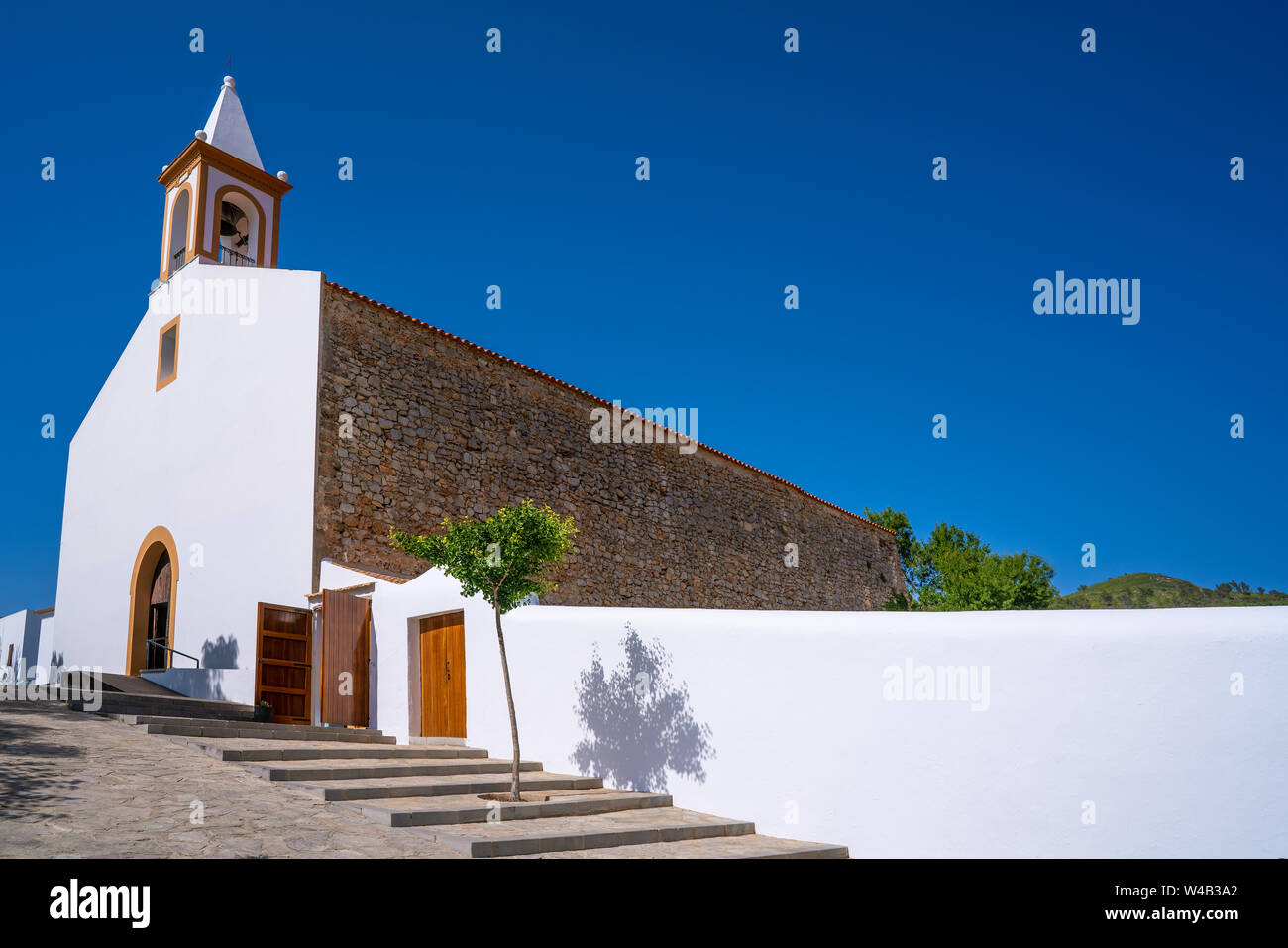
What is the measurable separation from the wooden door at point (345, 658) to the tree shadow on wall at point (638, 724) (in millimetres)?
3655

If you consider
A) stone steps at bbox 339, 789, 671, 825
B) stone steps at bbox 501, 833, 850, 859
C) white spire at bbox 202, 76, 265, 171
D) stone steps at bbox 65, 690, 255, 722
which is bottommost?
stone steps at bbox 501, 833, 850, 859

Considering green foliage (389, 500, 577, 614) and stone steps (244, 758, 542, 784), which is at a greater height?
green foliage (389, 500, 577, 614)

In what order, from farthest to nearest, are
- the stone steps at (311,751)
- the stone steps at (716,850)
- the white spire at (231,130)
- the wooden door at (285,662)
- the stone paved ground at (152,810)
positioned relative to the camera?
the white spire at (231,130) < the wooden door at (285,662) < the stone steps at (311,751) < the stone steps at (716,850) < the stone paved ground at (152,810)

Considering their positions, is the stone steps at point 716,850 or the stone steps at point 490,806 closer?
the stone steps at point 716,850

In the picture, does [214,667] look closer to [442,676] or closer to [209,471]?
[209,471]

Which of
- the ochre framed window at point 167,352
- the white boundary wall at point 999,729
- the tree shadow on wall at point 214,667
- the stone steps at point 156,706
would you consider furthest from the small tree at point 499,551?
the ochre framed window at point 167,352

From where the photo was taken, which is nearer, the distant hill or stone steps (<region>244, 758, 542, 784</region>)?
stone steps (<region>244, 758, 542, 784</region>)

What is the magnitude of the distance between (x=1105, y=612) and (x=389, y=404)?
1006cm

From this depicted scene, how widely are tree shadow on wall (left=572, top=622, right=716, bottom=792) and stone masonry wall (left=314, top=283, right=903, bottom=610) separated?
16.3 feet

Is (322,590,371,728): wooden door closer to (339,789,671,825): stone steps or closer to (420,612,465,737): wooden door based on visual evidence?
(420,612,465,737): wooden door

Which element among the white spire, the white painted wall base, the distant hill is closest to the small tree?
the white painted wall base

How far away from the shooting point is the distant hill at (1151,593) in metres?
33.5

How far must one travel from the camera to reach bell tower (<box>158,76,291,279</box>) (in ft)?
50.3

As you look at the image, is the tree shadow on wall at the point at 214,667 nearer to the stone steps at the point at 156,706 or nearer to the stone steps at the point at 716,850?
the stone steps at the point at 156,706
